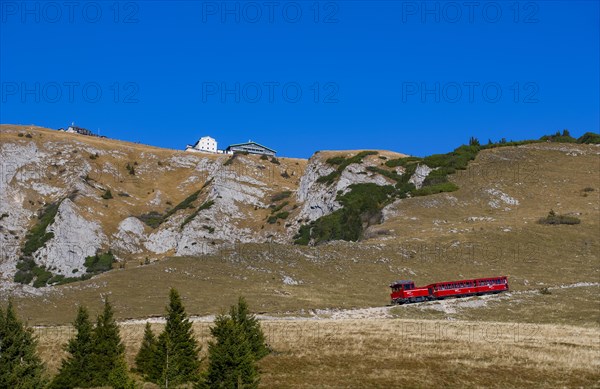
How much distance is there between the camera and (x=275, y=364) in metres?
37.8

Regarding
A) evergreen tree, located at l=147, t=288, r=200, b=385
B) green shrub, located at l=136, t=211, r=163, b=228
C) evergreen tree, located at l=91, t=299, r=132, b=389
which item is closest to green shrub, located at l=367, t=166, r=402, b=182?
green shrub, located at l=136, t=211, r=163, b=228

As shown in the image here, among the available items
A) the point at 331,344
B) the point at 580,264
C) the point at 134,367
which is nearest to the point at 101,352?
the point at 134,367

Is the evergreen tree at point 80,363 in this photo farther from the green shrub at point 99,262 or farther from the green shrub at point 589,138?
the green shrub at point 589,138

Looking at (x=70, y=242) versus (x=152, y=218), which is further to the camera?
(x=152, y=218)

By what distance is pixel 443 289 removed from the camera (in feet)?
228

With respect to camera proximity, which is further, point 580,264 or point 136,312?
point 580,264

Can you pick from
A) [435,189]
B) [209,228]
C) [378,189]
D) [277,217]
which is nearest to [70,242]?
[209,228]

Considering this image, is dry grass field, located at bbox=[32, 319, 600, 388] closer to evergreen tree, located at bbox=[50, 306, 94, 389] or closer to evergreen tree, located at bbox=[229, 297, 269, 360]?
evergreen tree, located at bbox=[229, 297, 269, 360]

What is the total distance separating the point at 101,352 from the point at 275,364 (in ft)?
33.8

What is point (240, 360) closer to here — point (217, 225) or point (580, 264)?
point (580, 264)

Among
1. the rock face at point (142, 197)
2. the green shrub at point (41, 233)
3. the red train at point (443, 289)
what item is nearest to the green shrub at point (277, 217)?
the rock face at point (142, 197)

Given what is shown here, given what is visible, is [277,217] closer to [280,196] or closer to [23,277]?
[280,196]

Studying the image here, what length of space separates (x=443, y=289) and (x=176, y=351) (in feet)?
142

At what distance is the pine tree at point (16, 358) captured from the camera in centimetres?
2797
